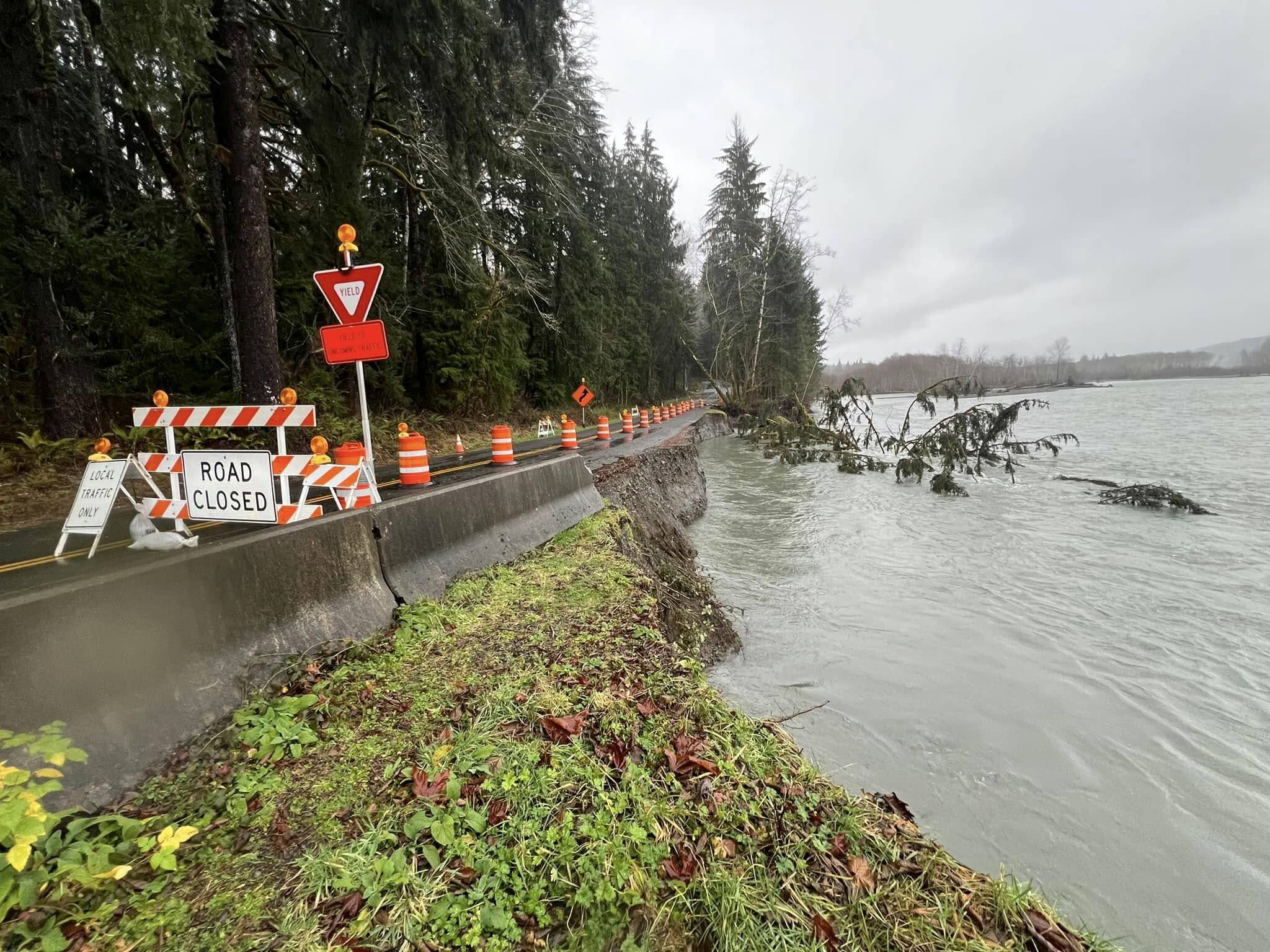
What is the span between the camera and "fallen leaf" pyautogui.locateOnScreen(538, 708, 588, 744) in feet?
8.73

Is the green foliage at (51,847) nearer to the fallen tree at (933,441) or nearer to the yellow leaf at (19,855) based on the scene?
the yellow leaf at (19,855)

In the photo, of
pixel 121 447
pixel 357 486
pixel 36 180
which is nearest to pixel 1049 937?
pixel 357 486

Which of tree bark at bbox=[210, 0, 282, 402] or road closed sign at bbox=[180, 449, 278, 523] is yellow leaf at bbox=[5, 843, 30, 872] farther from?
tree bark at bbox=[210, 0, 282, 402]

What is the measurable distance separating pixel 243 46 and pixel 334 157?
2.13 metres

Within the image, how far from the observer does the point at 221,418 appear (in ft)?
14.6

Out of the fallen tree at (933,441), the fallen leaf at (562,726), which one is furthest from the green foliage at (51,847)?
the fallen tree at (933,441)

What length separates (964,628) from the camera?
612 centimetres

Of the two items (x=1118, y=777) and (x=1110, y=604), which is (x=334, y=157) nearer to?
(x=1118, y=777)

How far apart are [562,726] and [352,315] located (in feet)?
15.2

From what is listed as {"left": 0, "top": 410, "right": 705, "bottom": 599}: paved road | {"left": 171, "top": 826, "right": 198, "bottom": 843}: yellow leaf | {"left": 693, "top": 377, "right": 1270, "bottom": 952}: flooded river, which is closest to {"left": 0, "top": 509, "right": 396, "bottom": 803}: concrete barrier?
{"left": 0, "top": 410, "right": 705, "bottom": 599}: paved road

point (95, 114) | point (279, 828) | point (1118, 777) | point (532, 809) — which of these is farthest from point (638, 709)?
point (95, 114)

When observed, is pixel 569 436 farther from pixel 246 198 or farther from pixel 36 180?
pixel 36 180

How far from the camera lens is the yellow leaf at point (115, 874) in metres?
1.74

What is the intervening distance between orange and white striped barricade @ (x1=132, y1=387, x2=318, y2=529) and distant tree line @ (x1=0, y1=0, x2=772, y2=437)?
333 centimetres
